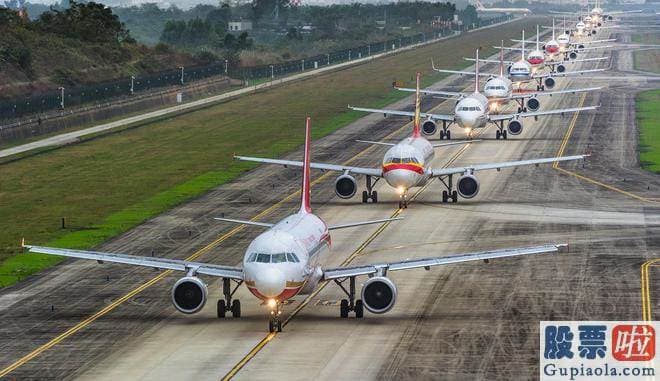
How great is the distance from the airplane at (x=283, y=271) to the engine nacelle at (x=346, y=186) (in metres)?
30.1

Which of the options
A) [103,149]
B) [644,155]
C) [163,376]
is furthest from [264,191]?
[163,376]

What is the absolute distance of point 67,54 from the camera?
173m

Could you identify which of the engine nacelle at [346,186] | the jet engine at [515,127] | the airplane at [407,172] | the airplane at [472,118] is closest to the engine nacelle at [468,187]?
the airplane at [407,172]

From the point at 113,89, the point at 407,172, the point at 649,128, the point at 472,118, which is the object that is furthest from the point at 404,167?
the point at 113,89

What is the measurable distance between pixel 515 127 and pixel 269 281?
257 feet

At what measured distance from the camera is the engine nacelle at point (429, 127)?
120125 millimetres

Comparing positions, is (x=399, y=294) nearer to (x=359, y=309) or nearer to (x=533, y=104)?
(x=359, y=309)

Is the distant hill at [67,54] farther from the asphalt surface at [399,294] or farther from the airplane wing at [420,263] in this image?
the airplane wing at [420,263]

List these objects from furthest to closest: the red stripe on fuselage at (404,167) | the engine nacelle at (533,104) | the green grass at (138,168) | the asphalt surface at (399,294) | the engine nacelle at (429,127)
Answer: the engine nacelle at (533,104)
the engine nacelle at (429,127)
the red stripe on fuselage at (404,167)
the green grass at (138,168)
the asphalt surface at (399,294)

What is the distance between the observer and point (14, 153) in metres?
112

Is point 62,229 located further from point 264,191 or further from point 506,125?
point 506,125

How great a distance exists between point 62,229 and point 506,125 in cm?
6485

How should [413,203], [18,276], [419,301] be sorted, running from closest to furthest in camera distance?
1. [419,301]
2. [18,276]
3. [413,203]

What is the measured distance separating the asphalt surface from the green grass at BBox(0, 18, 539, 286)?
297cm
